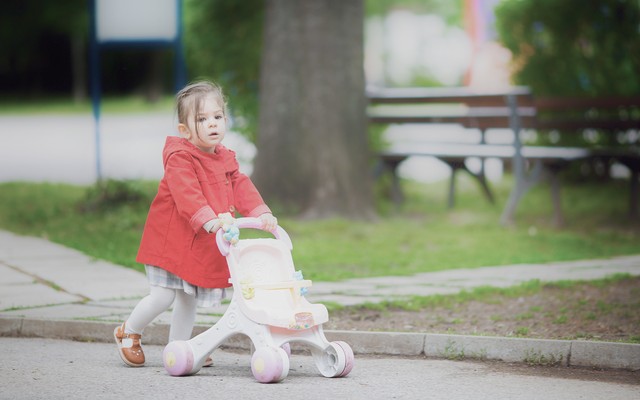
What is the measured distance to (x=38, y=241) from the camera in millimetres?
9617

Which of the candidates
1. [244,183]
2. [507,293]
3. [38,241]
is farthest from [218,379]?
Result: [38,241]

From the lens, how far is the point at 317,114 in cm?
1102

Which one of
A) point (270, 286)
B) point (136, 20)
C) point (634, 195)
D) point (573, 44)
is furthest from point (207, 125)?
point (573, 44)

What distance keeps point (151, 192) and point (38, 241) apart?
115 inches

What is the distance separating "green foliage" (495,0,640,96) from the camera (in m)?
13.9

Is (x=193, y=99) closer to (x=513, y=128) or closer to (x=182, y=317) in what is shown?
(x=182, y=317)

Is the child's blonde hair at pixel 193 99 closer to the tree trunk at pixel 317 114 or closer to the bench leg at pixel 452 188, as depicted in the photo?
the tree trunk at pixel 317 114

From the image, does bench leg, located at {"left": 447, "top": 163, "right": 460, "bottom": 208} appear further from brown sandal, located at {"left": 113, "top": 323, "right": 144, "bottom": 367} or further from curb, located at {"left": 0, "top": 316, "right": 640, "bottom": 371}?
brown sandal, located at {"left": 113, "top": 323, "right": 144, "bottom": 367}

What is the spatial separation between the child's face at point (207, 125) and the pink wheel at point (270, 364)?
1034mm

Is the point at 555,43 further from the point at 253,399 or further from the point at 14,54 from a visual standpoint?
the point at 14,54

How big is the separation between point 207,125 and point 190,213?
45 centimetres

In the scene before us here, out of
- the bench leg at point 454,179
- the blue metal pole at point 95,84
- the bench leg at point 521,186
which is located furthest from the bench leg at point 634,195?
the blue metal pole at point 95,84

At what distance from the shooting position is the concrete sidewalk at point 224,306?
5816 mm

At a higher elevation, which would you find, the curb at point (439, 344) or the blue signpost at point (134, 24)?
the blue signpost at point (134, 24)
